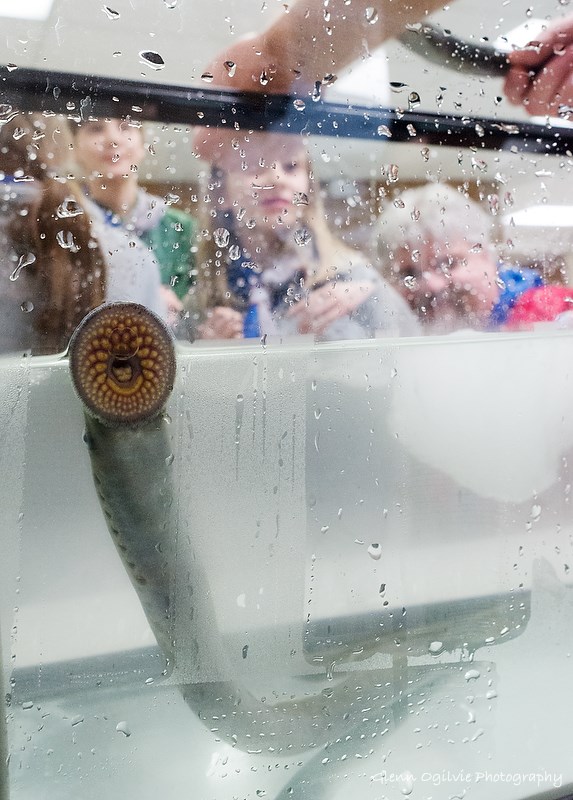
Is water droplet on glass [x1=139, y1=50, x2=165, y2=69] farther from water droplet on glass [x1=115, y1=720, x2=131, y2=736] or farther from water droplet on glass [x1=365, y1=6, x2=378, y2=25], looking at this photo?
water droplet on glass [x1=115, y1=720, x2=131, y2=736]

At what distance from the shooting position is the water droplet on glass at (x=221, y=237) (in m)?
0.62

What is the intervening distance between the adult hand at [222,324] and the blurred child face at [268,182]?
0.08 metres

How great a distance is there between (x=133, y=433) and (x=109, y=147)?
0.27 metres

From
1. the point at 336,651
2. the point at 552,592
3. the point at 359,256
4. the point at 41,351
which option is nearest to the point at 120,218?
the point at 41,351

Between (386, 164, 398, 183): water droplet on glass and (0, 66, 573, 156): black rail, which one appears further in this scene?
(386, 164, 398, 183): water droplet on glass

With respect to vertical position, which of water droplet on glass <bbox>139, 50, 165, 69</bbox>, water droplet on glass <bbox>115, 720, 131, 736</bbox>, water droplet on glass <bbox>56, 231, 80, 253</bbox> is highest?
water droplet on glass <bbox>139, 50, 165, 69</bbox>

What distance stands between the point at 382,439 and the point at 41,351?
35 cm

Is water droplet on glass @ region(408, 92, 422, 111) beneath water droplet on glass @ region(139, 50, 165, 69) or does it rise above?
above

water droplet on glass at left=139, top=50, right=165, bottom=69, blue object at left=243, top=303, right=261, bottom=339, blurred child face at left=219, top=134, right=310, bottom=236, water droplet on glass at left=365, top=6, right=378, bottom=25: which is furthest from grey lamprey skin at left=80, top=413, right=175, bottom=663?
water droplet on glass at left=365, top=6, right=378, bottom=25

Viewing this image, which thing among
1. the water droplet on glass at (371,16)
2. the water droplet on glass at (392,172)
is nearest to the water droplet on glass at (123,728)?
the water droplet on glass at (392,172)

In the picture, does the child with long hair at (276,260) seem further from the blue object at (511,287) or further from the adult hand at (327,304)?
the blue object at (511,287)

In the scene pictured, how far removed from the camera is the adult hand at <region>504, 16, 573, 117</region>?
752 millimetres

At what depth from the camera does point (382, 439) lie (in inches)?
26.5

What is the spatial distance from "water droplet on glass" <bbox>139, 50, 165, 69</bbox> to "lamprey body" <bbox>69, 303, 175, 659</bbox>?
0.24 m
